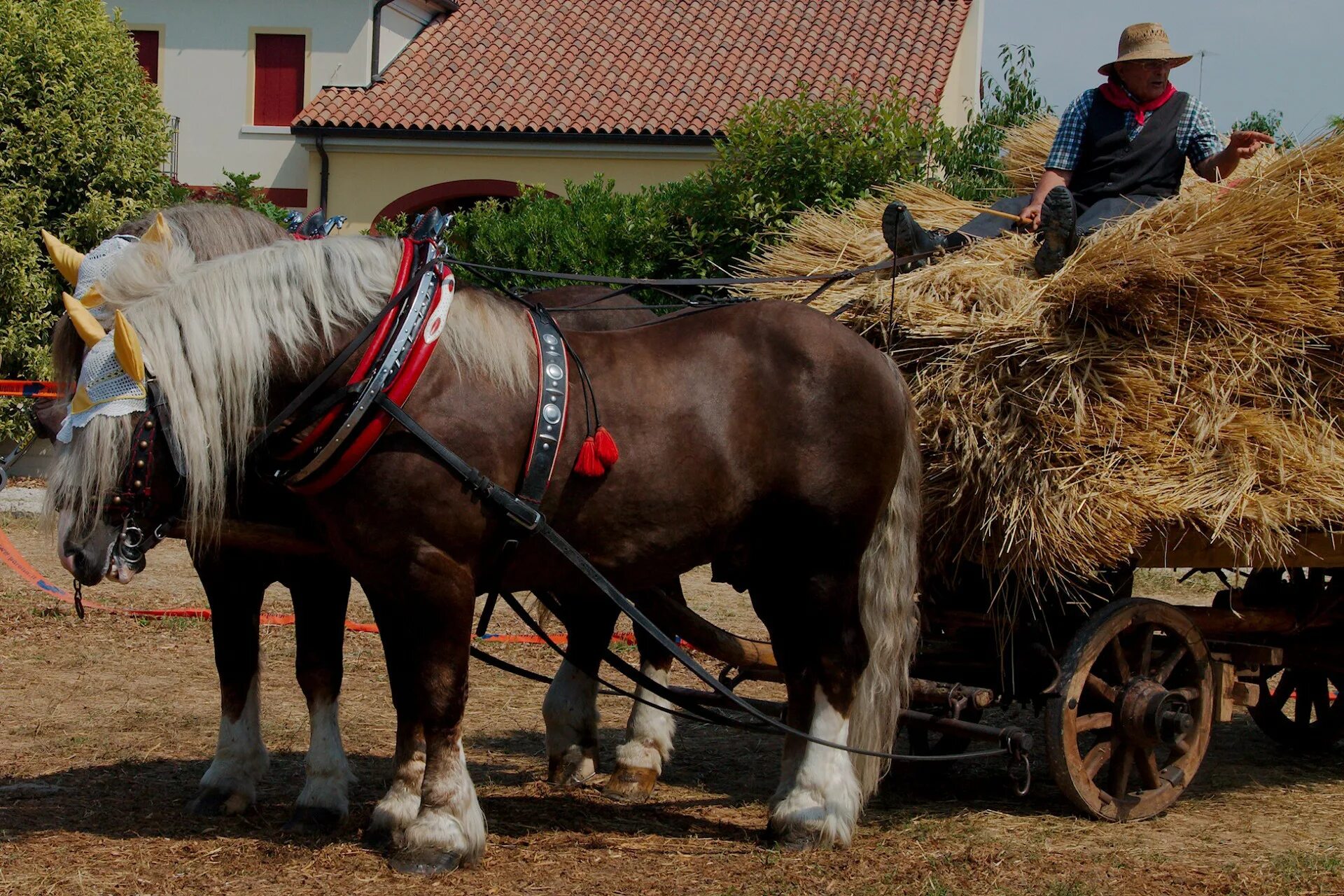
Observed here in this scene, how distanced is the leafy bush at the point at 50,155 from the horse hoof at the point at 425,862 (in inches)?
440

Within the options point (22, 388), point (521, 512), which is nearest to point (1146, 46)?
point (521, 512)

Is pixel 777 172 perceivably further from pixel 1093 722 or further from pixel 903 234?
pixel 1093 722

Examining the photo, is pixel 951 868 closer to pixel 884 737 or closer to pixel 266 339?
pixel 884 737

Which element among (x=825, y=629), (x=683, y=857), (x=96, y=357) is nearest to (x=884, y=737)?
(x=825, y=629)

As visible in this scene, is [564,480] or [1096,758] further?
[1096,758]

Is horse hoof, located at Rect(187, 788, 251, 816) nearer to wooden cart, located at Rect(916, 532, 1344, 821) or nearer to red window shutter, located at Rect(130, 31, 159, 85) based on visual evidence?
wooden cart, located at Rect(916, 532, 1344, 821)

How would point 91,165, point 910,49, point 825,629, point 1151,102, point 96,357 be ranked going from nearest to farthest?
point 96,357 < point 825,629 < point 1151,102 < point 91,165 < point 910,49

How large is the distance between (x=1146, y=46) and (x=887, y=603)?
242cm

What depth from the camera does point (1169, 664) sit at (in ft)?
14.8

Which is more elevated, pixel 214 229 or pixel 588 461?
pixel 214 229

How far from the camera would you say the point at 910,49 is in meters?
20.7

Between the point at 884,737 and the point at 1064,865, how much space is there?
2.07ft

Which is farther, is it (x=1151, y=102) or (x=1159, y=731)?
(x=1151, y=102)

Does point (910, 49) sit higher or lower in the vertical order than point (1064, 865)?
higher
